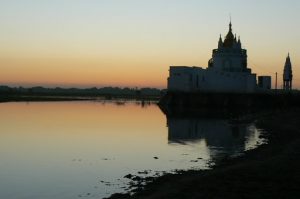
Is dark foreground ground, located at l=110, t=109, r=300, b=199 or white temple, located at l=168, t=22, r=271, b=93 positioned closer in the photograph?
dark foreground ground, located at l=110, t=109, r=300, b=199

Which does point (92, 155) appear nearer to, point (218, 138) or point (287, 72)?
point (218, 138)

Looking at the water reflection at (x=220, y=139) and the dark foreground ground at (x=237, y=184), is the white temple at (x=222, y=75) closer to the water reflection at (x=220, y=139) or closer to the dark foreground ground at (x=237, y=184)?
the water reflection at (x=220, y=139)

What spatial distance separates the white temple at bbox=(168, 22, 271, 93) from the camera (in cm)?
9869

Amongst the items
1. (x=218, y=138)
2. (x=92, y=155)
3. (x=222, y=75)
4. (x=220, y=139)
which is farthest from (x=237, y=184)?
(x=222, y=75)

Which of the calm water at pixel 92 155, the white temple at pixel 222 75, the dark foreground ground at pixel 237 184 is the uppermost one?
the white temple at pixel 222 75

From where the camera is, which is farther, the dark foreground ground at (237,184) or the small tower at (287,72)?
the small tower at (287,72)

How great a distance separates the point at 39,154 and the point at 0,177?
6.35m

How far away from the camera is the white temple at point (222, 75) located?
9869cm

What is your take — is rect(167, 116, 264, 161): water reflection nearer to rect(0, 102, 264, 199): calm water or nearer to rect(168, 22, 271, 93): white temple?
rect(0, 102, 264, 199): calm water

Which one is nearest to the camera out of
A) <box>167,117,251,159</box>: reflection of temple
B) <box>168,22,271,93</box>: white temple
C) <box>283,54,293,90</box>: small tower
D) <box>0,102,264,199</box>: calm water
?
<box>0,102,264,199</box>: calm water

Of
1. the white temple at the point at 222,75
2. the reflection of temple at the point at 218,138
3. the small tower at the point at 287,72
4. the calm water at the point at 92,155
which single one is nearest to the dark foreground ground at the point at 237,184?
the calm water at the point at 92,155

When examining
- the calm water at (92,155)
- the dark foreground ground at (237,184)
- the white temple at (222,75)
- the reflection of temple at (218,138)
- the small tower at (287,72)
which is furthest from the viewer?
the small tower at (287,72)

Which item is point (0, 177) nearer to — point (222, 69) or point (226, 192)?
point (226, 192)

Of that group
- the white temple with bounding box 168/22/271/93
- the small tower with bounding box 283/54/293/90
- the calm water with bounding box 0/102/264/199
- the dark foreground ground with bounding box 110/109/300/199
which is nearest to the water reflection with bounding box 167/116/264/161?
the calm water with bounding box 0/102/264/199
